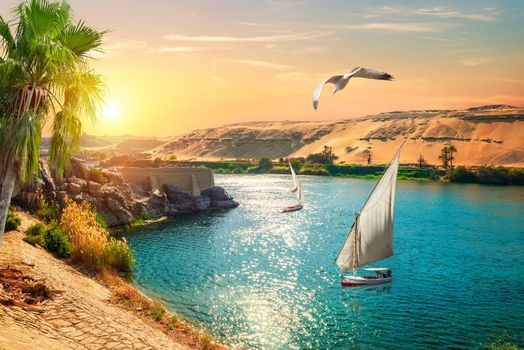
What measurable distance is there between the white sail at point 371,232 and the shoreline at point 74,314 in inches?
518

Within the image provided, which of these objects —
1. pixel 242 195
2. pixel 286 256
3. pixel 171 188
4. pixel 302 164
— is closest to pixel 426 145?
pixel 302 164

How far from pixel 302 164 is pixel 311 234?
4461 inches

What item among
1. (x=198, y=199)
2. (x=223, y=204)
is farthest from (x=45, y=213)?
(x=223, y=204)

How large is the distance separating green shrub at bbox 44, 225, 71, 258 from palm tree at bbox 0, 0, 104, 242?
10.3 metres

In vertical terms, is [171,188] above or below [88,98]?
below

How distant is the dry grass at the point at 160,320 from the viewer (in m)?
17.3

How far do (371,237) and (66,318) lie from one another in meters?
21.9

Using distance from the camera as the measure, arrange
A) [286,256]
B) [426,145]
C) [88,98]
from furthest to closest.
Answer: [426,145] → [286,256] → [88,98]

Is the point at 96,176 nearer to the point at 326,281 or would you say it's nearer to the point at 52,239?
the point at 52,239

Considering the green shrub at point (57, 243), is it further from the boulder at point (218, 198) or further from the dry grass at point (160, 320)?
the boulder at point (218, 198)

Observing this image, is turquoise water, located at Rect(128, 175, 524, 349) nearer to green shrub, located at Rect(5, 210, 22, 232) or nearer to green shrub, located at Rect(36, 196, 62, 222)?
green shrub, located at Rect(36, 196, 62, 222)

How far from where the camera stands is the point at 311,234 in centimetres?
4781

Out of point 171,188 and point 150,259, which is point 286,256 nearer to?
point 150,259

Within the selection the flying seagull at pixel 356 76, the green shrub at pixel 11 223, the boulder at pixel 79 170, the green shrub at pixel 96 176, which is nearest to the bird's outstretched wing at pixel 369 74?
the flying seagull at pixel 356 76
